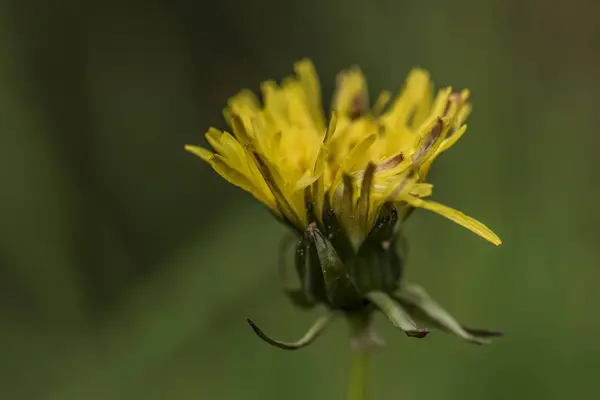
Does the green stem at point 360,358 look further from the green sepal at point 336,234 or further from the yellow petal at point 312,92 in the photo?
the yellow petal at point 312,92

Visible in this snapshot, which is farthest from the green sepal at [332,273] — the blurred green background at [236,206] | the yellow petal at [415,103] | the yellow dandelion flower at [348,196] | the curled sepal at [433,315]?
the blurred green background at [236,206]

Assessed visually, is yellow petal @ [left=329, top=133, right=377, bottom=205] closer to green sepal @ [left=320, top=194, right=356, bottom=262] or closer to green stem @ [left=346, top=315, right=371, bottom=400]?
green sepal @ [left=320, top=194, right=356, bottom=262]

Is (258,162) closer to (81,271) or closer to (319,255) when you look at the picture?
(319,255)

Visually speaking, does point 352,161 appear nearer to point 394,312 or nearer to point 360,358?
point 394,312

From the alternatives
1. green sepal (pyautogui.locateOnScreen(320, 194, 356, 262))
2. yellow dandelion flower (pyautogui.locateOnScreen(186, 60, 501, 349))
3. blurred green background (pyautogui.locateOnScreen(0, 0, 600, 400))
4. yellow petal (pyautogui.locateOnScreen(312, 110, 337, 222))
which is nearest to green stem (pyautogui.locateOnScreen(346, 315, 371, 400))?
yellow dandelion flower (pyautogui.locateOnScreen(186, 60, 501, 349))

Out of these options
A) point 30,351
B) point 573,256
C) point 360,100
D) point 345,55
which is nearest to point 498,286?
point 573,256

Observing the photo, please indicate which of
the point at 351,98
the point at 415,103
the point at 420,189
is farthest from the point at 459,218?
the point at 351,98
